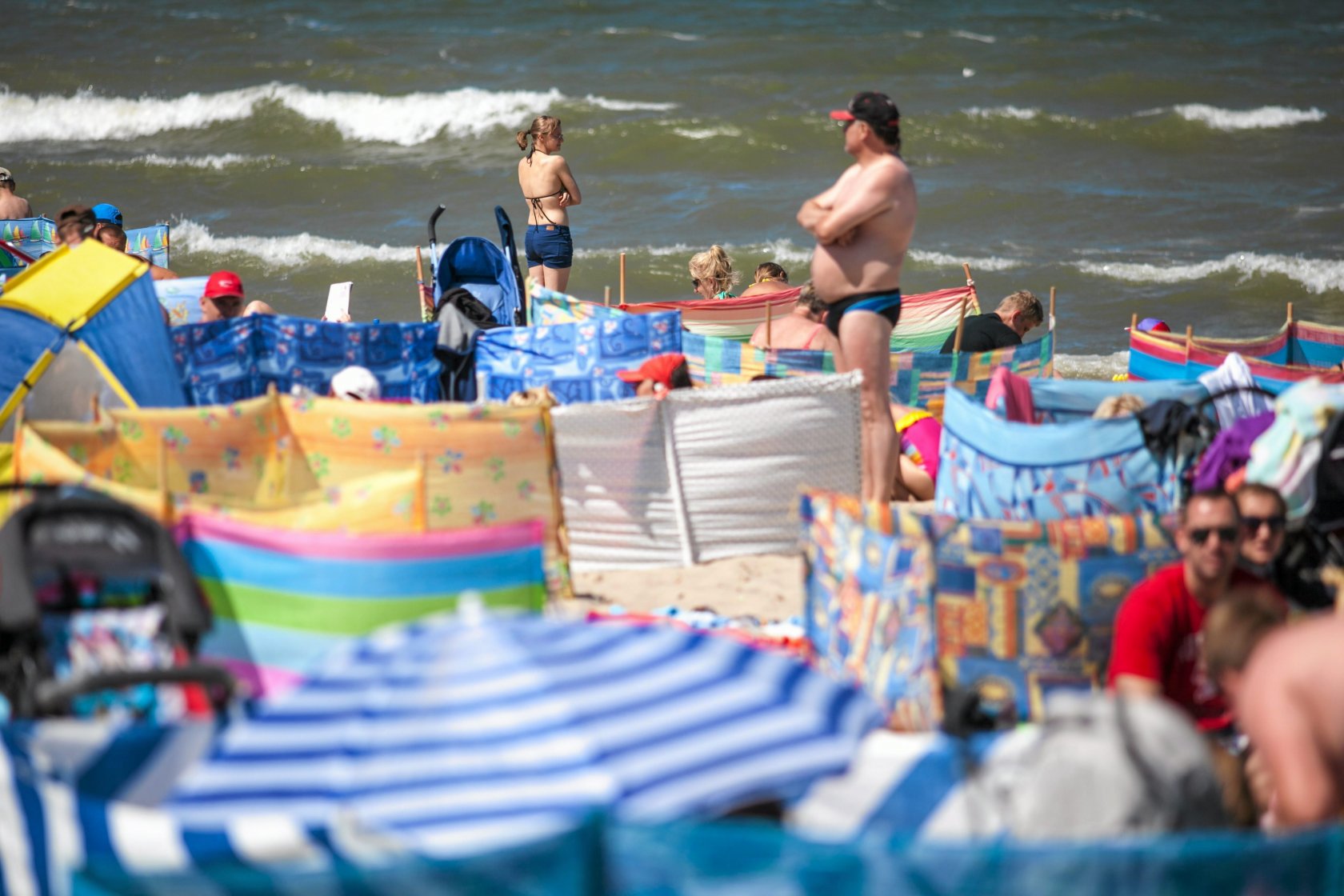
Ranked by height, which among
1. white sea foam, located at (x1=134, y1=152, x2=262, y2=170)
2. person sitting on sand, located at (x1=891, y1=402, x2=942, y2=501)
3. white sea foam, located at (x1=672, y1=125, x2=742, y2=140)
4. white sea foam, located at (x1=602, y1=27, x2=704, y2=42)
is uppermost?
white sea foam, located at (x1=602, y1=27, x2=704, y2=42)

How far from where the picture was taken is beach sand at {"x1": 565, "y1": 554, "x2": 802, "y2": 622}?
580 cm

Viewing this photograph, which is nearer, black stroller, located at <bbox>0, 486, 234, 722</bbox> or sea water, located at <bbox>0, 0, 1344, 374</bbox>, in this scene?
black stroller, located at <bbox>0, 486, 234, 722</bbox>

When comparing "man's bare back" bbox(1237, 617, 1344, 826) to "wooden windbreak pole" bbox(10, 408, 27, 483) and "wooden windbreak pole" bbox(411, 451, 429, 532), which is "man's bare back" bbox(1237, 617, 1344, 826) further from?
"wooden windbreak pole" bbox(10, 408, 27, 483)

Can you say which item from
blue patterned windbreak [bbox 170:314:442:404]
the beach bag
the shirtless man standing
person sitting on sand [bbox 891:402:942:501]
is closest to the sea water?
person sitting on sand [bbox 891:402:942:501]

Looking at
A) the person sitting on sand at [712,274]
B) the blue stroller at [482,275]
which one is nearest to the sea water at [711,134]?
the person sitting on sand at [712,274]

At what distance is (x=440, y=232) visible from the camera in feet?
63.6

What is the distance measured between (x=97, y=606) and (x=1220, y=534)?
301cm

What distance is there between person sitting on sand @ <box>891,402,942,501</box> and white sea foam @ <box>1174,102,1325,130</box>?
62.1 ft

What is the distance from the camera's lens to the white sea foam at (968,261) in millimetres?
17781

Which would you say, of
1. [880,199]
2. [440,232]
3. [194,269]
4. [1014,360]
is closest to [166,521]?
[880,199]

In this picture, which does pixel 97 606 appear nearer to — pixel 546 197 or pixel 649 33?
pixel 546 197

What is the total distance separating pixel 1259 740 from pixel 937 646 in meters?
1.23

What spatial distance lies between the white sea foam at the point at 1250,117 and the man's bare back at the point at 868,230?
19.9 meters

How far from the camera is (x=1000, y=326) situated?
8.64m
